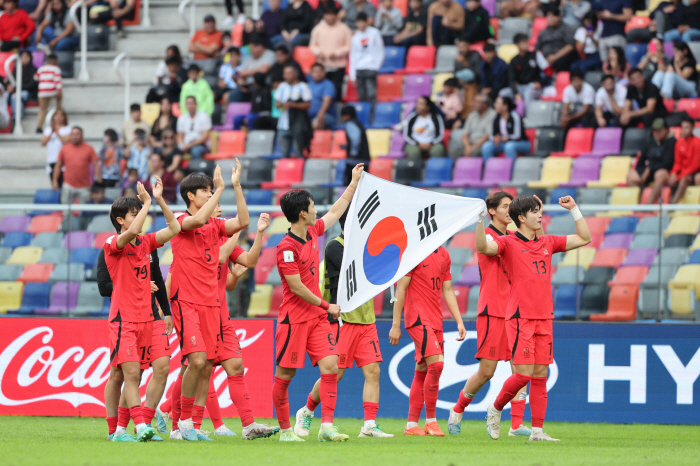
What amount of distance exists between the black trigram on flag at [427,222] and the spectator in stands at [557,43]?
9.84 m

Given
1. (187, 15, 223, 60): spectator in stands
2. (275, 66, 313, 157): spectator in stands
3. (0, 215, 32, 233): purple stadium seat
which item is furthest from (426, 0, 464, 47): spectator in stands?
(0, 215, 32, 233): purple stadium seat

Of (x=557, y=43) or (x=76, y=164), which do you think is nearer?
(x=76, y=164)

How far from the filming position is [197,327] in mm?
8289

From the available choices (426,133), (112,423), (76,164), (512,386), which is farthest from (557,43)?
(112,423)

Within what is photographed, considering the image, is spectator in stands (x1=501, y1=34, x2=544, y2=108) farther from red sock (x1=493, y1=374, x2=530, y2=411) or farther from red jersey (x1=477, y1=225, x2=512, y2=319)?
red sock (x1=493, y1=374, x2=530, y2=411)

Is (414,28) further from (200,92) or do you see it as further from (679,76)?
(679,76)

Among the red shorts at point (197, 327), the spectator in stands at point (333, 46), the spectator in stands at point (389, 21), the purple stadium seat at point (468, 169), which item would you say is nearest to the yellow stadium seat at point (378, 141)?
the spectator in stands at point (333, 46)

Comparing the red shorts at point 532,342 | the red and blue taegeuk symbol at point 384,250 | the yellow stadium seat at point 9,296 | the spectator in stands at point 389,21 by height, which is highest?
the spectator in stands at point 389,21

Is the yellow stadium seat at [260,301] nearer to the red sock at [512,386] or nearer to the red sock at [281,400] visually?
the red sock at [281,400]

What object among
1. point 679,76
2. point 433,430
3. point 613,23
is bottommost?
point 433,430

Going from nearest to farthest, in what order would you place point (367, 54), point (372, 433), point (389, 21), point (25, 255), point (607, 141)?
1. point (372, 433)
2. point (25, 255)
3. point (607, 141)
4. point (367, 54)
5. point (389, 21)

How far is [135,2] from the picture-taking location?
22906 millimetres

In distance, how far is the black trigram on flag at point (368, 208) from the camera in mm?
8789

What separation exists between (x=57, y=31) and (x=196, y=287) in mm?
16345
